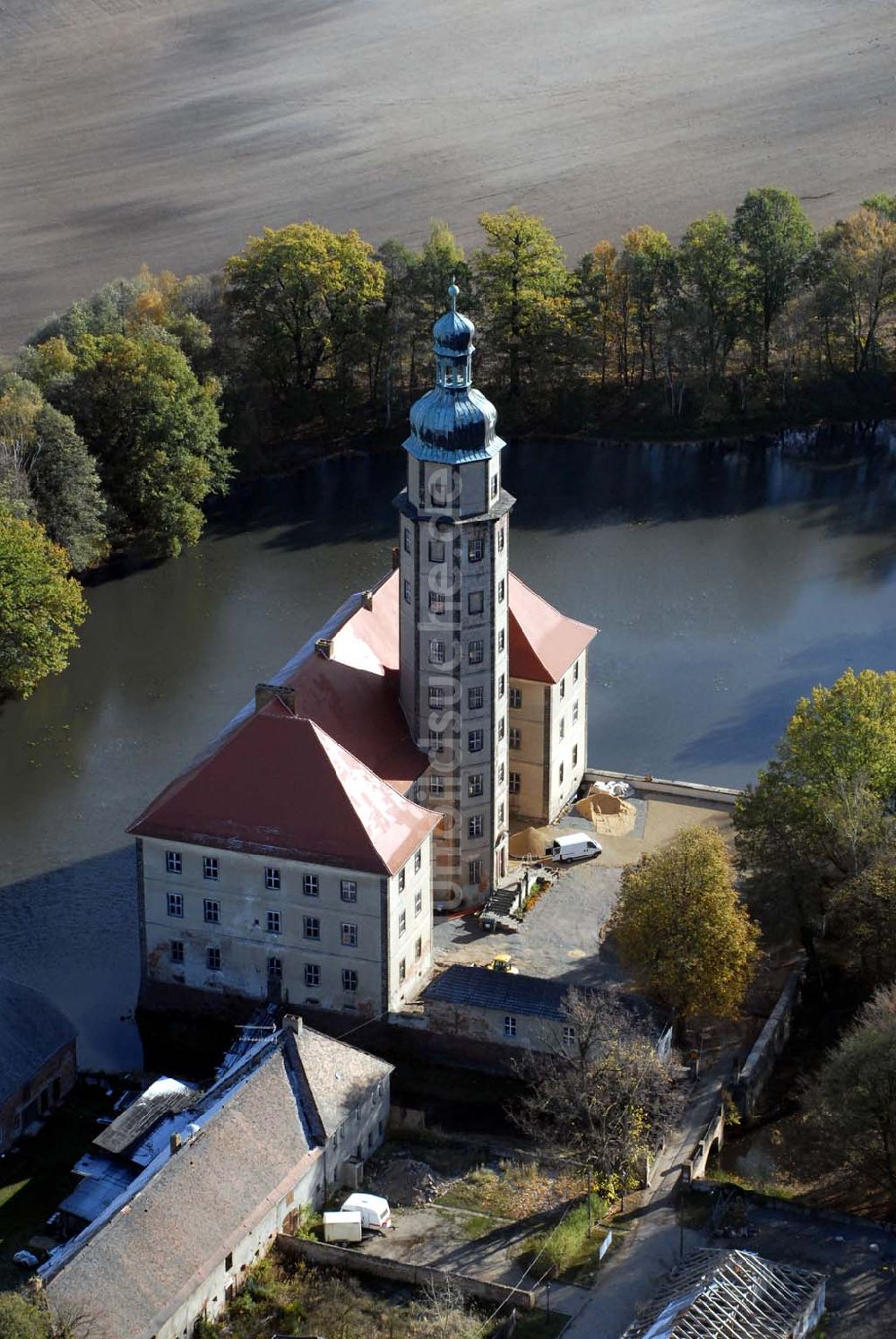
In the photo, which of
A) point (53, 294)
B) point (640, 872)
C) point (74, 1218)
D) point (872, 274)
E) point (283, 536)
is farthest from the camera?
point (53, 294)

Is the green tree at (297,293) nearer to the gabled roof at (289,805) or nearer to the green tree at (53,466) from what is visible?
the green tree at (53,466)

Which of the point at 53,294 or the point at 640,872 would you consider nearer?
the point at 640,872

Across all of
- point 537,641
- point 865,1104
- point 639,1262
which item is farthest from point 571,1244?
point 537,641

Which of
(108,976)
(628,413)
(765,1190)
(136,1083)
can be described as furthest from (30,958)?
(628,413)

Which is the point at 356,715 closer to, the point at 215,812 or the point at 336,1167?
the point at 215,812

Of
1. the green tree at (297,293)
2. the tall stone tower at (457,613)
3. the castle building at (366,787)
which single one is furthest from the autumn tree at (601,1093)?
the green tree at (297,293)

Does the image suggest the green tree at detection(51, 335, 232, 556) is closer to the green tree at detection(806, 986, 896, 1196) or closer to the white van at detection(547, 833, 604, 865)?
the white van at detection(547, 833, 604, 865)

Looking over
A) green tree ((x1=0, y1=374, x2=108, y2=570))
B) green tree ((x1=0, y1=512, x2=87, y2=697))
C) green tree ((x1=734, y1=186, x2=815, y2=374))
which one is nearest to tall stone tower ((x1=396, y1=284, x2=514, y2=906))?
green tree ((x1=0, y1=512, x2=87, y2=697))
